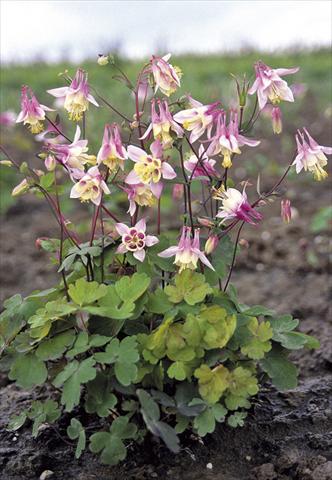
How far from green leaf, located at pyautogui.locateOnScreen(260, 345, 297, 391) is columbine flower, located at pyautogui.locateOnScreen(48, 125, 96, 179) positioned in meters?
0.75

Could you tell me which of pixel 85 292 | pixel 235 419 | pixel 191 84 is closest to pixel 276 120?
pixel 85 292

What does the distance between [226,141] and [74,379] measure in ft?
2.38

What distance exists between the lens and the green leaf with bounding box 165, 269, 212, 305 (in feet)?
6.76

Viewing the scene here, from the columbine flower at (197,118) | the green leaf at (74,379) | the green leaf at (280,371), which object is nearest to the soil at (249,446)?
the green leaf at (280,371)

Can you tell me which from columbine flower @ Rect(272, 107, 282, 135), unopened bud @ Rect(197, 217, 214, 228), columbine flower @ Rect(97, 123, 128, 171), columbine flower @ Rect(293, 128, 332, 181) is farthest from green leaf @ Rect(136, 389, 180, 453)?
columbine flower @ Rect(272, 107, 282, 135)

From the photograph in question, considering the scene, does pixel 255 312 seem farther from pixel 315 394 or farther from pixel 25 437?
pixel 25 437

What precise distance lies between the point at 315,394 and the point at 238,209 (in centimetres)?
91

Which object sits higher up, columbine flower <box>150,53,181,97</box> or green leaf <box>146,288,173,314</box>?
columbine flower <box>150,53,181,97</box>

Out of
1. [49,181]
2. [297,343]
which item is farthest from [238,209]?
[49,181]

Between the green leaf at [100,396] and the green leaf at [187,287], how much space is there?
288 millimetres

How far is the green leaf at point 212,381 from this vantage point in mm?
2016

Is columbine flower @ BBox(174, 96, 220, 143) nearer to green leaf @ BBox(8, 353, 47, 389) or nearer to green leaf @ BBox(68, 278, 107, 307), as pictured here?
green leaf @ BBox(68, 278, 107, 307)

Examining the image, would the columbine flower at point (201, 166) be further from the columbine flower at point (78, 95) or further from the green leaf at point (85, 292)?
the green leaf at point (85, 292)

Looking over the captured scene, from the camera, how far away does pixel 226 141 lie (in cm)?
202
